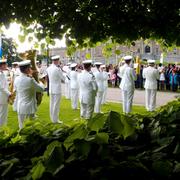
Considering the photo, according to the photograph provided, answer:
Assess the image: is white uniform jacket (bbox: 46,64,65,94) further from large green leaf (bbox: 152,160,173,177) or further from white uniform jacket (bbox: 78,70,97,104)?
large green leaf (bbox: 152,160,173,177)

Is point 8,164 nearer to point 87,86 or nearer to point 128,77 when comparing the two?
point 87,86

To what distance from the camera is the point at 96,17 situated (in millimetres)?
4043

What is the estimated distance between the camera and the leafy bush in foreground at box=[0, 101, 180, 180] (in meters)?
2.27

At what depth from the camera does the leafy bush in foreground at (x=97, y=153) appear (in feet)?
7.45

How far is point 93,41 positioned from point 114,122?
2.26 meters

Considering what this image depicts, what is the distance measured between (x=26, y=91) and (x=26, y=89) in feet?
0.16

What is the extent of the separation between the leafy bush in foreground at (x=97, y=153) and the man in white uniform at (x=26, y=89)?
6.70 m

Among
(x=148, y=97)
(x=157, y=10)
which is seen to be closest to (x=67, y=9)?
(x=157, y=10)

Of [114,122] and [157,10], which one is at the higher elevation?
[157,10]

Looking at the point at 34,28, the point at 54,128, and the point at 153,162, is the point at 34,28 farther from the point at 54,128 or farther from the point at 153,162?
the point at 153,162

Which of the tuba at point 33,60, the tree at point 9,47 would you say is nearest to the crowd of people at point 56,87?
the tuba at point 33,60

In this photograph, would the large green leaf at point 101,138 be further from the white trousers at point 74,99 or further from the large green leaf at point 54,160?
the white trousers at point 74,99

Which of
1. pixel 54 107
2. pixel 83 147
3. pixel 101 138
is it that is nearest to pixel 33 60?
pixel 54 107

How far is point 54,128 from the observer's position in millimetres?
3178
